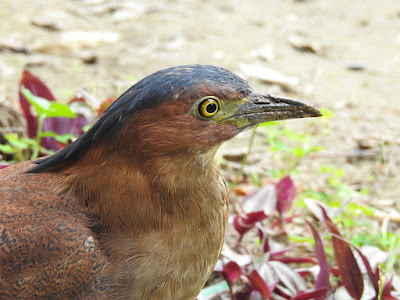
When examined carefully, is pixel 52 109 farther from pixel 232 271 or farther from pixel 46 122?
pixel 232 271

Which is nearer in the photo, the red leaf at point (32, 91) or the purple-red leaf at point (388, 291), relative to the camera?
the purple-red leaf at point (388, 291)

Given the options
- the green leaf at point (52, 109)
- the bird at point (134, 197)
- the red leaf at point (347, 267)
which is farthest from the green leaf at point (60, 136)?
the red leaf at point (347, 267)

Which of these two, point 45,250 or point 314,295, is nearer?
point 45,250

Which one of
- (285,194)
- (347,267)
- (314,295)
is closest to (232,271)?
(314,295)

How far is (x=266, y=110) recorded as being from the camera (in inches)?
96.9

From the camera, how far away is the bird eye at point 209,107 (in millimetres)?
2299

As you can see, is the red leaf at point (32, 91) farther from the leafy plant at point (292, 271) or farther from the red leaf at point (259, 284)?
the red leaf at point (259, 284)

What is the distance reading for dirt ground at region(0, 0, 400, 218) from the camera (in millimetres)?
5023

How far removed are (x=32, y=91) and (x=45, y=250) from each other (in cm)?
172

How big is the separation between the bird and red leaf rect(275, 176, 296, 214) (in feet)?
3.83

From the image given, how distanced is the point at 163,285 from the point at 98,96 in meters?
2.84

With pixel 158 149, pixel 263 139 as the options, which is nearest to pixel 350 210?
pixel 263 139

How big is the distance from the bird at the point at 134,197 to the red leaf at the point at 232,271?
0.58 metres

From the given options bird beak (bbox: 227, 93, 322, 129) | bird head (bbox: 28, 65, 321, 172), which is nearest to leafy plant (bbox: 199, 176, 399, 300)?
bird beak (bbox: 227, 93, 322, 129)
